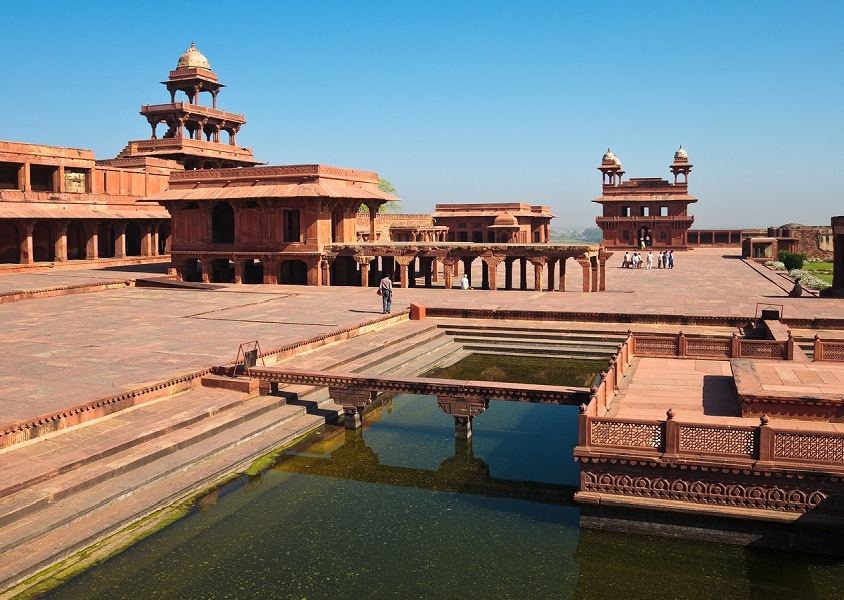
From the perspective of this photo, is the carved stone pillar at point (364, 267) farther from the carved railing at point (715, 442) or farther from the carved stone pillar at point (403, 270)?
the carved railing at point (715, 442)

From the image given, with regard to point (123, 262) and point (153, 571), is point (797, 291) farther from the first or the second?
point (123, 262)

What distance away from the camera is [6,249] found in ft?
116

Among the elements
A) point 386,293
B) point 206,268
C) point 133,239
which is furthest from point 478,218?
point 386,293

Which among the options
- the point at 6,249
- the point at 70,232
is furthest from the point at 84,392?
the point at 70,232

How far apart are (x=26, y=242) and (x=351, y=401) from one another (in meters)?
26.8

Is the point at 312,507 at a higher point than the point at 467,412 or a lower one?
lower

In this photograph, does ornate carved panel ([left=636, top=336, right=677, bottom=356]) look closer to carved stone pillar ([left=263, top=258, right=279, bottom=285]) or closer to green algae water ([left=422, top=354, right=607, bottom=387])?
green algae water ([left=422, top=354, right=607, bottom=387])

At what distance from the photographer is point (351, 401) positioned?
12.9m

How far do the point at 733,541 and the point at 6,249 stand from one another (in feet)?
117

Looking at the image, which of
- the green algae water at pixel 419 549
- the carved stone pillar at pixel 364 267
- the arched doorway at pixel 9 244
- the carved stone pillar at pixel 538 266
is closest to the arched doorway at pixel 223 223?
the carved stone pillar at pixel 364 267

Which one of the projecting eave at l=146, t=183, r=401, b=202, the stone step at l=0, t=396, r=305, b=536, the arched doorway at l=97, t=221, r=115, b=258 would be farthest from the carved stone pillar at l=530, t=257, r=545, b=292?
the arched doorway at l=97, t=221, r=115, b=258

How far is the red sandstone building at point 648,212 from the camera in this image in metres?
61.8

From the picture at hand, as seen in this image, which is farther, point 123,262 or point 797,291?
point 123,262

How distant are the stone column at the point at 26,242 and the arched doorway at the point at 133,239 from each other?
1007 centimetres
